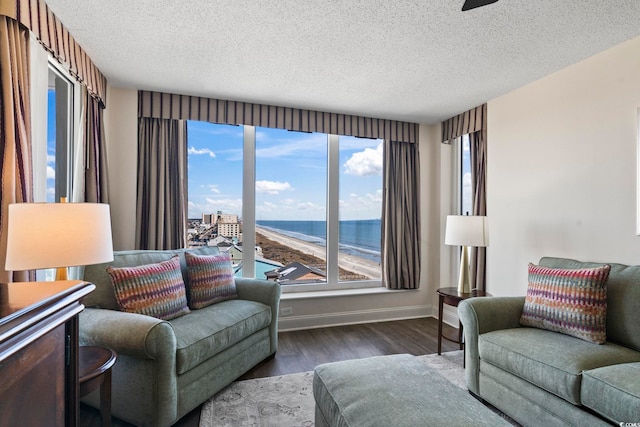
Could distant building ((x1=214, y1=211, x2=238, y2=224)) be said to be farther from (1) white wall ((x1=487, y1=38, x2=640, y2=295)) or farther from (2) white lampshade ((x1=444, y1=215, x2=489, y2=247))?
(1) white wall ((x1=487, y1=38, x2=640, y2=295))

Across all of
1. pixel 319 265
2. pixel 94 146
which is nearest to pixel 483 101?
pixel 319 265

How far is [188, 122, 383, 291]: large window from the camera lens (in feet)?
12.5

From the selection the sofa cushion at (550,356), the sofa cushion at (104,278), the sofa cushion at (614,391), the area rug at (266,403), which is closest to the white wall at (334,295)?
the sofa cushion at (104,278)

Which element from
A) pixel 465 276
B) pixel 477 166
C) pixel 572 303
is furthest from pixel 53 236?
pixel 477 166

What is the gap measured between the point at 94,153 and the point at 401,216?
327 centimetres

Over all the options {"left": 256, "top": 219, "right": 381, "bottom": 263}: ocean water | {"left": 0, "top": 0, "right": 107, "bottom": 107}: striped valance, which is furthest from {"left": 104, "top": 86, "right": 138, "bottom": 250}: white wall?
{"left": 256, "top": 219, "right": 381, "bottom": 263}: ocean water

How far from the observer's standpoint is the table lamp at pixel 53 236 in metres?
1.53

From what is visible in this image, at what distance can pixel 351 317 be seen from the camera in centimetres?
407

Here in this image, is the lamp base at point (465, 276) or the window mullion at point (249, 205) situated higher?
the window mullion at point (249, 205)

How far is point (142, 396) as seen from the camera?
6.28 ft

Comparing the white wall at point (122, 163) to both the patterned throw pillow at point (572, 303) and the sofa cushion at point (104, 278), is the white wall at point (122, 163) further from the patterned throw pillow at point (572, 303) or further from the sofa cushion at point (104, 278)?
the patterned throw pillow at point (572, 303)

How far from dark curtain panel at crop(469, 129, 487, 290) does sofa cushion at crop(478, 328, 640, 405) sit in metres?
1.33

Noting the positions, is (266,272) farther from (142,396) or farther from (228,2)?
(228,2)

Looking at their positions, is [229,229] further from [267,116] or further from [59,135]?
[59,135]
